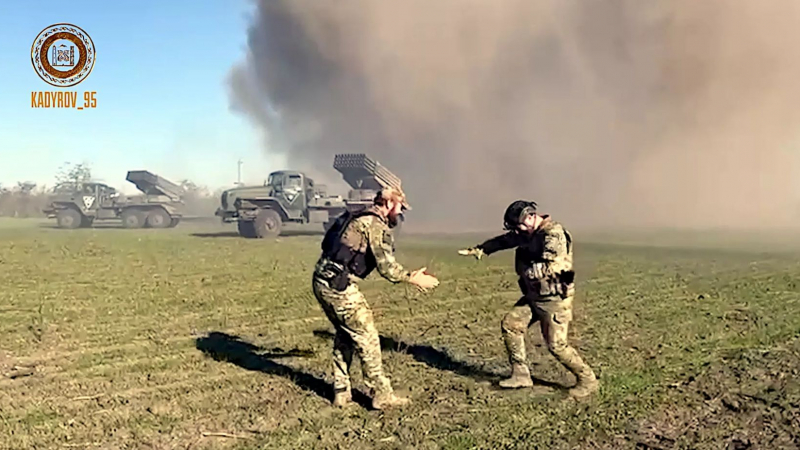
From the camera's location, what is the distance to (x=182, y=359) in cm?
640

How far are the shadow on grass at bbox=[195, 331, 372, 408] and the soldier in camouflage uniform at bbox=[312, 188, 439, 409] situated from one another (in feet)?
1.19

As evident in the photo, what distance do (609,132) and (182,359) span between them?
26.6 meters

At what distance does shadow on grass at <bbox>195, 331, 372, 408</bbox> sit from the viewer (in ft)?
18.1

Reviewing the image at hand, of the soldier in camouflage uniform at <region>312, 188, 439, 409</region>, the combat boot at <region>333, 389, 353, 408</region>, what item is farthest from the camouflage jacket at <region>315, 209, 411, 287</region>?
the combat boot at <region>333, 389, 353, 408</region>

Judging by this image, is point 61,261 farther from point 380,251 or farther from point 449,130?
point 449,130

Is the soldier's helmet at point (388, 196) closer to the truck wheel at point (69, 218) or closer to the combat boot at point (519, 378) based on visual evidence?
the combat boot at point (519, 378)

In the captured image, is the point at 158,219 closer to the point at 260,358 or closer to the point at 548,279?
the point at 260,358

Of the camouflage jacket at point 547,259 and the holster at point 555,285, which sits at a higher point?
the camouflage jacket at point 547,259

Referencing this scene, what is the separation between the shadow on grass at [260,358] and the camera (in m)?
5.52

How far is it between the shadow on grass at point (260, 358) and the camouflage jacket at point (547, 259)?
1444mm

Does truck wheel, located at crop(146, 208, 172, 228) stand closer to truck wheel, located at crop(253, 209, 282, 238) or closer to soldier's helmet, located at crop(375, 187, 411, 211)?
truck wheel, located at crop(253, 209, 282, 238)

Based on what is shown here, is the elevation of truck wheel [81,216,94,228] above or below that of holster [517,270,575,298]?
above

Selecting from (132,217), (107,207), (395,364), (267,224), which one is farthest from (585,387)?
(107,207)

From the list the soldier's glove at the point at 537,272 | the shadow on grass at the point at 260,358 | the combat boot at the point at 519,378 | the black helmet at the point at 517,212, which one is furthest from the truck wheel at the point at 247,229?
the soldier's glove at the point at 537,272
